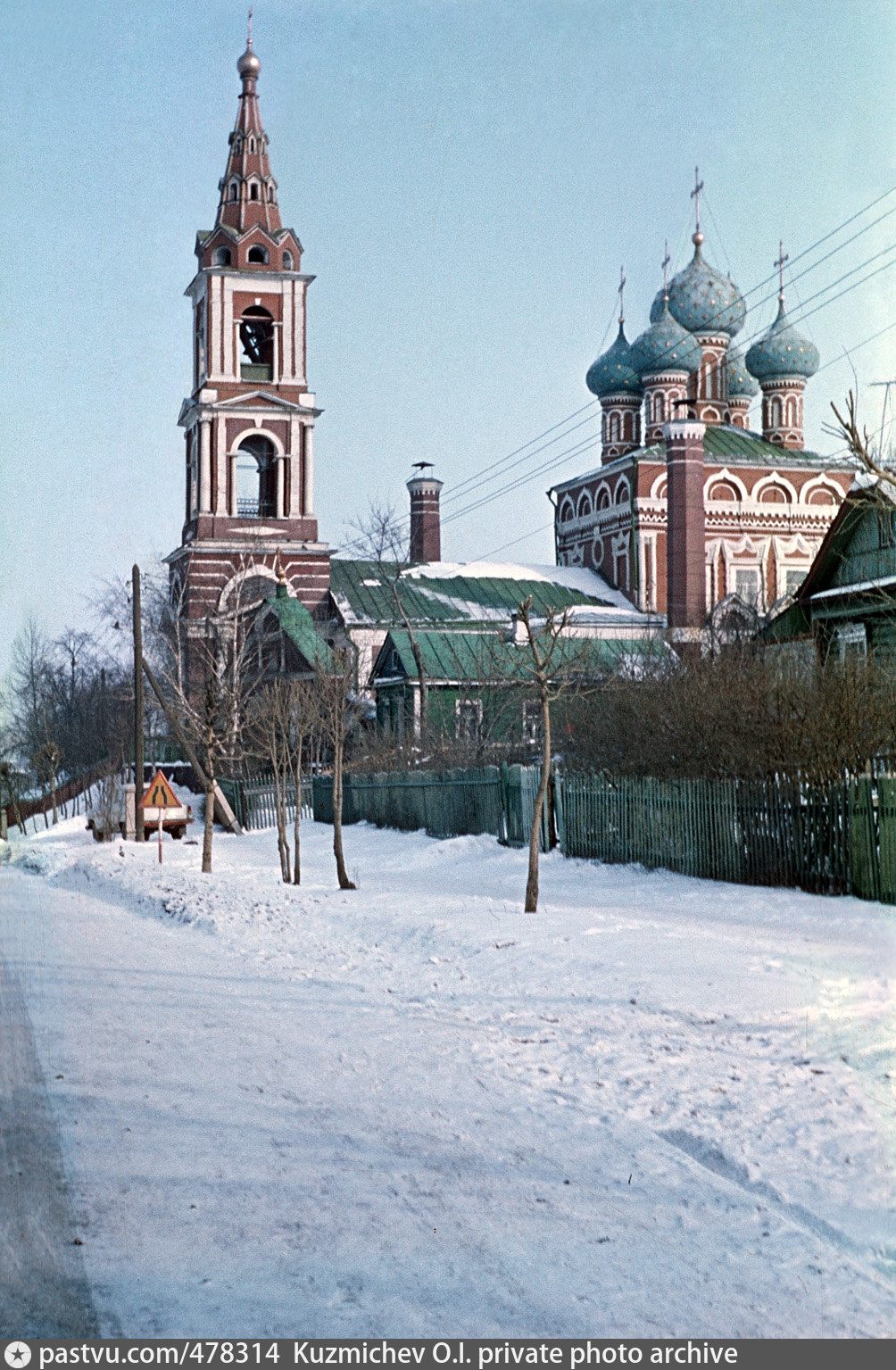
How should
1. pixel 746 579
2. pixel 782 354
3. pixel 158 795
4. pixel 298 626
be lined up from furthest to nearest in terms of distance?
pixel 782 354
pixel 746 579
pixel 298 626
pixel 158 795

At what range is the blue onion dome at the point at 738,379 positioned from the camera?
69.9 m

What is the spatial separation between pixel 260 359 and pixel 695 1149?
55.2 m

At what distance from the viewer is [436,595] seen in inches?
2355

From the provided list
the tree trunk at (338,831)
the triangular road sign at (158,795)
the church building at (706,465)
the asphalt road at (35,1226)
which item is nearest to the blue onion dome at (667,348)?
the church building at (706,465)

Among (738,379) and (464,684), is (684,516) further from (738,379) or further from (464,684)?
(464,684)

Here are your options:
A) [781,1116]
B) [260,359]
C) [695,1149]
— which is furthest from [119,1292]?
[260,359]

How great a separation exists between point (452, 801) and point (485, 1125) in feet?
69.7

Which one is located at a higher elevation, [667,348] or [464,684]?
[667,348]

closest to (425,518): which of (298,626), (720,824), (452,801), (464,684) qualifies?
(298,626)

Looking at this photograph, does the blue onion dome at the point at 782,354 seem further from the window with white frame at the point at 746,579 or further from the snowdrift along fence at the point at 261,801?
the snowdrift along fence at the point at 261,801

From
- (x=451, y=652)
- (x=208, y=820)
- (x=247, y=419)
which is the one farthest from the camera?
(x=247, y=419)

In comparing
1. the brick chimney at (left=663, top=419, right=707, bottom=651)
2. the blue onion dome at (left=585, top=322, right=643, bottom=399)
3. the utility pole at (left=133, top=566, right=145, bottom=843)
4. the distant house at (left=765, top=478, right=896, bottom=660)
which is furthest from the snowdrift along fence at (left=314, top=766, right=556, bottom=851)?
the blue onion dome at (left=585, top=322, right=643, bottom=399)

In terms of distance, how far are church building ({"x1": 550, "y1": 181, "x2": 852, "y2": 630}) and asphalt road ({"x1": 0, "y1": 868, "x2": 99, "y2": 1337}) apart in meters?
54.8

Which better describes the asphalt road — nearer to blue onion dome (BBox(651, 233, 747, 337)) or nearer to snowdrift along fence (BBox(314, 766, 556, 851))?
snowdrift along fence (BBox(314, 766, 556, 851))
